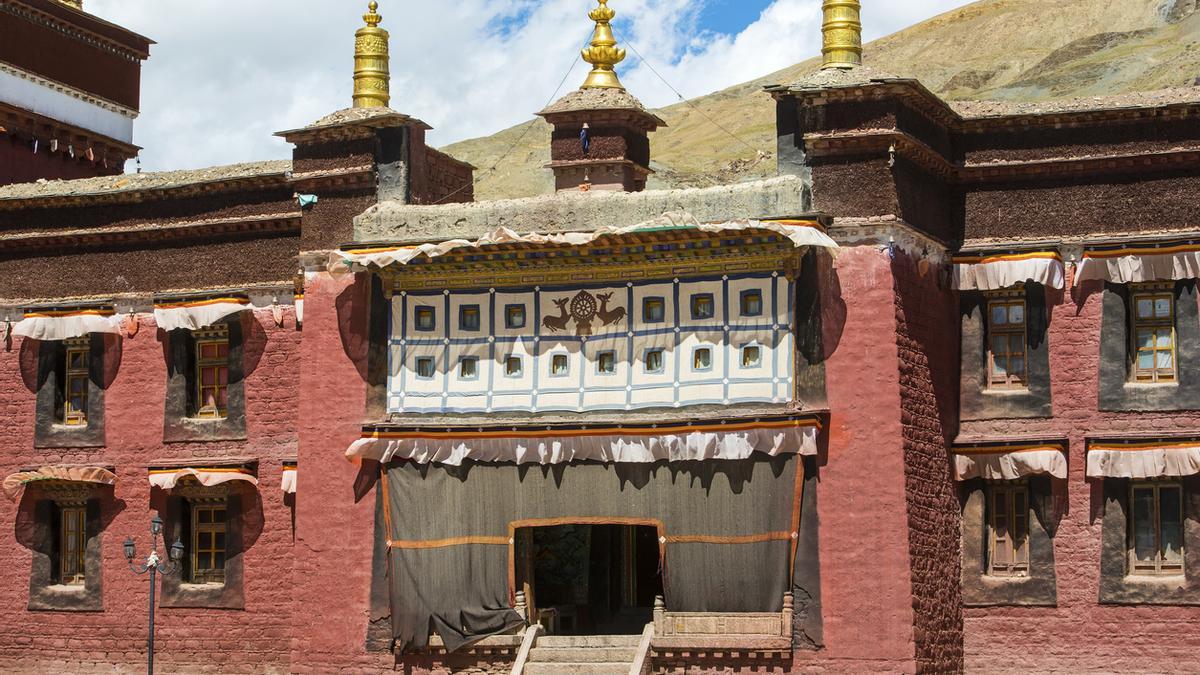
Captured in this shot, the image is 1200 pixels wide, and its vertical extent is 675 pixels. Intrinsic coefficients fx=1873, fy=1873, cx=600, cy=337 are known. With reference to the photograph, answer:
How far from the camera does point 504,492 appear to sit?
75.8ft

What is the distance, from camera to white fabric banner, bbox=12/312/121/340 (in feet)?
87.5

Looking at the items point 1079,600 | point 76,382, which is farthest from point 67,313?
point 1079,600

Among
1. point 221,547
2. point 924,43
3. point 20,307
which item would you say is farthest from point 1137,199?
point 924,43

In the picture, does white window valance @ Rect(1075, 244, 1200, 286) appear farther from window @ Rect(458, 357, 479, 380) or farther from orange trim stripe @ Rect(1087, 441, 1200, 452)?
window @ Rect(458, 357, 479, 380)

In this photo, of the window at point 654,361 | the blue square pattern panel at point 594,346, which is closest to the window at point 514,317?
the blue square pattern panel at point 594,346

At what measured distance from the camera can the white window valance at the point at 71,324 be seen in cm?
2667

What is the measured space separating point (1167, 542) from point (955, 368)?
10.7 ft

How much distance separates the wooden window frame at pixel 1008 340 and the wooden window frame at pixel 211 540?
10.6m

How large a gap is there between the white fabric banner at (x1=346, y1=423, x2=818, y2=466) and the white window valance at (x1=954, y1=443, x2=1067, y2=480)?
235 cm

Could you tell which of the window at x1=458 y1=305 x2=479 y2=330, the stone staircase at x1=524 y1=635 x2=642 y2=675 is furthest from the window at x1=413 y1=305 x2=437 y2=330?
the stone staircase at x1=524 y1=635 x2=642 y2=675

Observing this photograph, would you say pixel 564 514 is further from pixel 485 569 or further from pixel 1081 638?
pixel 1081 638

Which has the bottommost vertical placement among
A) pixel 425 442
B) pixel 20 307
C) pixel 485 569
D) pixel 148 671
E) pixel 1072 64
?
pixel 148 671

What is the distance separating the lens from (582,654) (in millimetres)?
22312

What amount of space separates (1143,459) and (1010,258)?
2.90m
